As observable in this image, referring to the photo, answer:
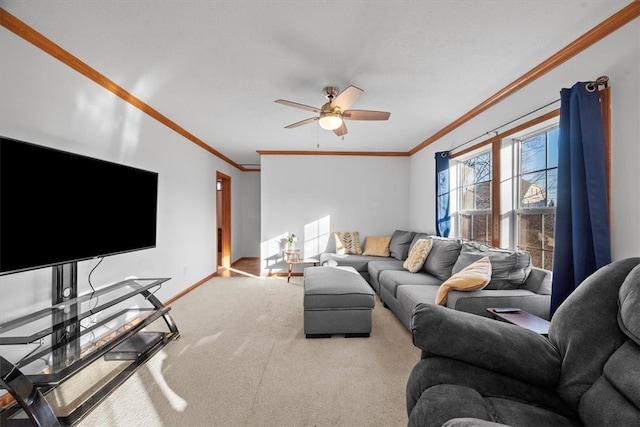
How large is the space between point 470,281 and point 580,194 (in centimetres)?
92

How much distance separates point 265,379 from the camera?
2.06m

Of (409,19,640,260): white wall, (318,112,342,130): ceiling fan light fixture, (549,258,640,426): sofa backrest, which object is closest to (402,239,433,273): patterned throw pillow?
(409,19,640,260): white wall

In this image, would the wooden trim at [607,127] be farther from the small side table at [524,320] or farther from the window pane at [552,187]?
the small side table at [524,320]

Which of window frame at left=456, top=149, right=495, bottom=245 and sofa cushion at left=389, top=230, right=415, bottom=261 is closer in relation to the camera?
window frame at left=456, top=149, right=495, bottom=245

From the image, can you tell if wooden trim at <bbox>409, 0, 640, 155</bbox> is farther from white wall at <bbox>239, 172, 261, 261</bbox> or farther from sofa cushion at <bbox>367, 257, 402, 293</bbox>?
white wall at <bbox>239, 172, 261, 261</bbox>

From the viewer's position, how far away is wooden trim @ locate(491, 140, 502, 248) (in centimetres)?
305

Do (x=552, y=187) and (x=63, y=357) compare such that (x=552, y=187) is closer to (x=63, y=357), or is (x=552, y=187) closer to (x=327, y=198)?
(x=327, y=198)

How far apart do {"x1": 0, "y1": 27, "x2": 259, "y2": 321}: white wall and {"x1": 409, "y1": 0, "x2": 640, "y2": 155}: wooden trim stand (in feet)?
12.4

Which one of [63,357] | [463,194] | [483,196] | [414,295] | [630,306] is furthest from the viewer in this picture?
[463,194]

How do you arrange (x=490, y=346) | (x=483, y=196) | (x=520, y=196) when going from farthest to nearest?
(x=483, y=196), (x=520, y=196), (x=490, y=346)

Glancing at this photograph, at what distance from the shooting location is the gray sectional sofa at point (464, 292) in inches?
85.4

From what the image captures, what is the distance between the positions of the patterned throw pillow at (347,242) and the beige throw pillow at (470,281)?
2934 mm

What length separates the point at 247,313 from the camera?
3.42 meters

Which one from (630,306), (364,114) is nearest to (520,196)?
(364,114)
